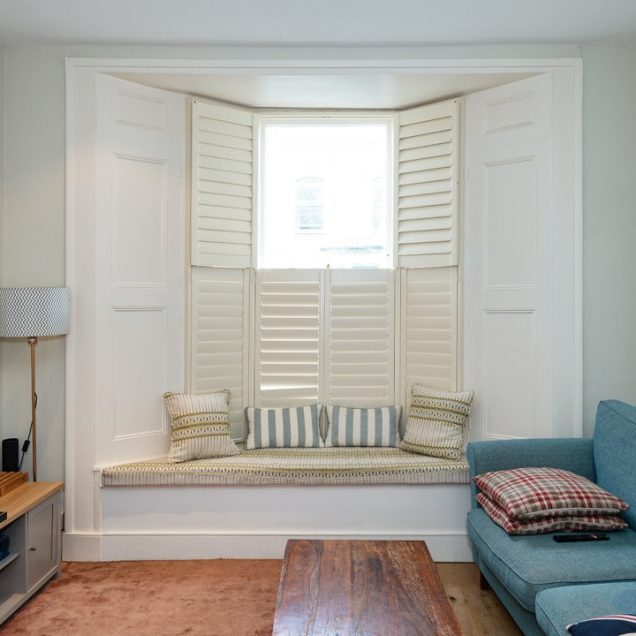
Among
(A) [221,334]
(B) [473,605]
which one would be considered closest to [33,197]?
(A) [221,334]

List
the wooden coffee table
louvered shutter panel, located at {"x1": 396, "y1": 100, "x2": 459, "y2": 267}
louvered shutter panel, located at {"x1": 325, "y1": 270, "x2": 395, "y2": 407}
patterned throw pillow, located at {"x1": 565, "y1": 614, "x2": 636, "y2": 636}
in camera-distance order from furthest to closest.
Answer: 1. louvered shutter panel, located at {"x1": 325, "y1": 270, "x2": 395, "y2": 407}
2. louvered shutter panel, located at {"x1": 396, "y1": 100, "x2": 459, "y2": 267}
3. the wooden coffee table
4. patterned throw pillow, located at {"x1": 565, "y1": 614, "x2": 636, "y2": 636}

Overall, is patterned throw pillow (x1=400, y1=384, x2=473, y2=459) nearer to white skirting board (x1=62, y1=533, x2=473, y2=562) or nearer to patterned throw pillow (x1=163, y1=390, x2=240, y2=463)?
white skirting board (x1=62, y1=533, x2=473, y2=562)

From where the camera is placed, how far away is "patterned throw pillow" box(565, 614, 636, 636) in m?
A: 1.74

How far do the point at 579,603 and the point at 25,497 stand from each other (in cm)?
227

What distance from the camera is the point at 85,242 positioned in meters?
3.32

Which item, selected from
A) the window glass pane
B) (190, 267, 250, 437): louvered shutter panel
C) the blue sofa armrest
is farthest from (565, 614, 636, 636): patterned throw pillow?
the window glass pane

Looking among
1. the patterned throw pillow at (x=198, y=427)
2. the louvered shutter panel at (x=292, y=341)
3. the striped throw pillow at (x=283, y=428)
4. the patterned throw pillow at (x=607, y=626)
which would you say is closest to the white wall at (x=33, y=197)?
the patterned throw pillow at (x=198, y=427)

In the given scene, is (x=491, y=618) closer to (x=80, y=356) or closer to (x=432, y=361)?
(x=432, y=361)

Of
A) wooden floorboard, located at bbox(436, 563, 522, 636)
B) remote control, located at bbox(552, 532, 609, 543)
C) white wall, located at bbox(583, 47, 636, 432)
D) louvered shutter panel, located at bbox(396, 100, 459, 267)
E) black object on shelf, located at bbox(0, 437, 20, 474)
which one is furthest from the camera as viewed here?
louvered shutter panel, located at bbox(396, 100, 459, 267)

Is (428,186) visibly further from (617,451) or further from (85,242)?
(85,242)

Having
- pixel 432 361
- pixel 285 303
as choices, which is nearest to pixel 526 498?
pixel 432 361

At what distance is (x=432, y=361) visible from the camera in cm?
371

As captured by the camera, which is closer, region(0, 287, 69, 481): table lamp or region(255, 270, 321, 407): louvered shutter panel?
region(0, 287, 69, 481): table lamp

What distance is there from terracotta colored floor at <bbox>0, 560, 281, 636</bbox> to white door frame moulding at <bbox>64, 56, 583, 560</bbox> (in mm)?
242
